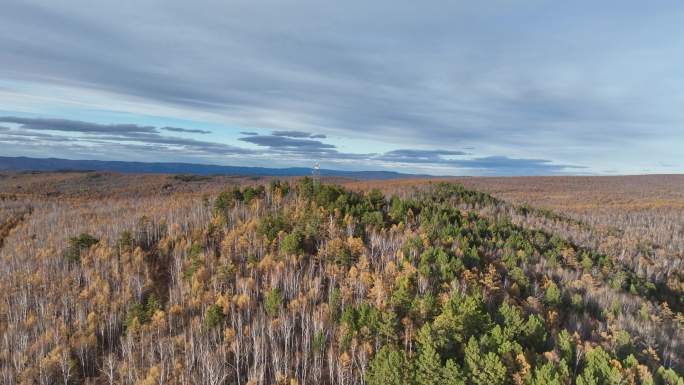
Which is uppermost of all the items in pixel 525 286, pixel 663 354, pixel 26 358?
pixel 525 286

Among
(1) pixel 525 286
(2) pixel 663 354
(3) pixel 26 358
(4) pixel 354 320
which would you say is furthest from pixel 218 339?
(2) pixel 663 354

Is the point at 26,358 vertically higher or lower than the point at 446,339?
lower

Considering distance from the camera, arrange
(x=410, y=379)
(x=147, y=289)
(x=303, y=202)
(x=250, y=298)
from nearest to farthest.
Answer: (x=410, y=379) → (x=250, y=298) → (x=147, y=289) → (x=303, y=202)

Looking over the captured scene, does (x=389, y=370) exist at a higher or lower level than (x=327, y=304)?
lower

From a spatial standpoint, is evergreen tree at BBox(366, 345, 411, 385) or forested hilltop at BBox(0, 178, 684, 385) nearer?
evergreen tree at BBox(366, 345, 411, 385)

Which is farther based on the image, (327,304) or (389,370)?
(327,304)

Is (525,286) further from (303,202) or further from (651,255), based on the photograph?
(651,255)

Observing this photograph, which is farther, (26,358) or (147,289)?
(147,289)

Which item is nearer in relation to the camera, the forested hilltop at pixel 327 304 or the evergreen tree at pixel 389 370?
the evergreen tree at pixel 389 370
